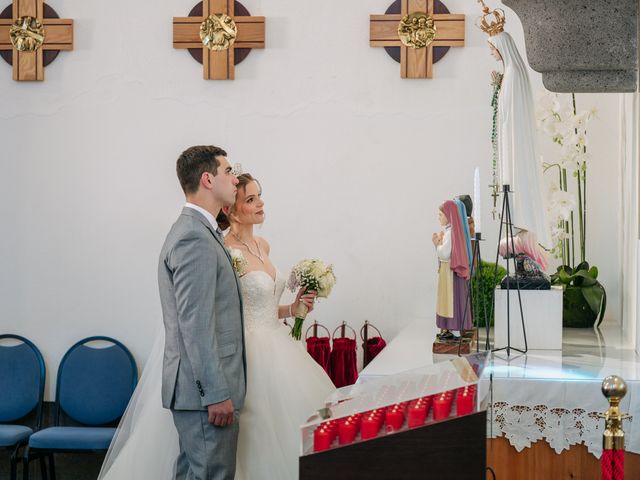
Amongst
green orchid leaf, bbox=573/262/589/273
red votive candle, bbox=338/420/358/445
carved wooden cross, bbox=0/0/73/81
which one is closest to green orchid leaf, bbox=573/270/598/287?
green orchid leaf, bbox=573/262/589/273

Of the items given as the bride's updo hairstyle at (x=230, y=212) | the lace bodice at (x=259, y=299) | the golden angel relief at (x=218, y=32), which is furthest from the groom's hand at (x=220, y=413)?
the golden angel relief at (x=218, y=32)

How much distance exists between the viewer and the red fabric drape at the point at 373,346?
588 centimetres

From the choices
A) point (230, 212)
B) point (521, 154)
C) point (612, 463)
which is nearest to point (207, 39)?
point (230, 212)

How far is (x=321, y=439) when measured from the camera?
2.46m

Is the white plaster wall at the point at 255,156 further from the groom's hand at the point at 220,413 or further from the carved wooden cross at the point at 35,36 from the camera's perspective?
the groom's hand at the point at 220,413

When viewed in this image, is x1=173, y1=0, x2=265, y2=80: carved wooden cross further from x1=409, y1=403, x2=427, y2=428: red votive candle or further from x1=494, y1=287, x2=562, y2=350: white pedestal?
x1=409, y1=403, x2=427, y2=428: red votive candle

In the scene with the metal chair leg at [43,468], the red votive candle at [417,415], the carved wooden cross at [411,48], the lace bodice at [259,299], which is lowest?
the metal chair leg at [43,468]

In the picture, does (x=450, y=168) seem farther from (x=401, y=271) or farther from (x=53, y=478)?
(x=53, y=478)

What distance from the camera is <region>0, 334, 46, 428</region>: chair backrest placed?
20.5ft

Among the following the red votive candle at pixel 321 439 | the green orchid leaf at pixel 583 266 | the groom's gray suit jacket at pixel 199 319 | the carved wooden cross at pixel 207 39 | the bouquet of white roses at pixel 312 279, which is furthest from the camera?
the carved wooden cross at pixel 207 39

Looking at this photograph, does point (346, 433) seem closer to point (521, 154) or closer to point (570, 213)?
point (521, 154)

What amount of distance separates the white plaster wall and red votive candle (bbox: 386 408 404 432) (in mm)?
3586

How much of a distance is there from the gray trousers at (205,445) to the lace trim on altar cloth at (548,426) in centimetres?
113

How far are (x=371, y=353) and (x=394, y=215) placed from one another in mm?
914
